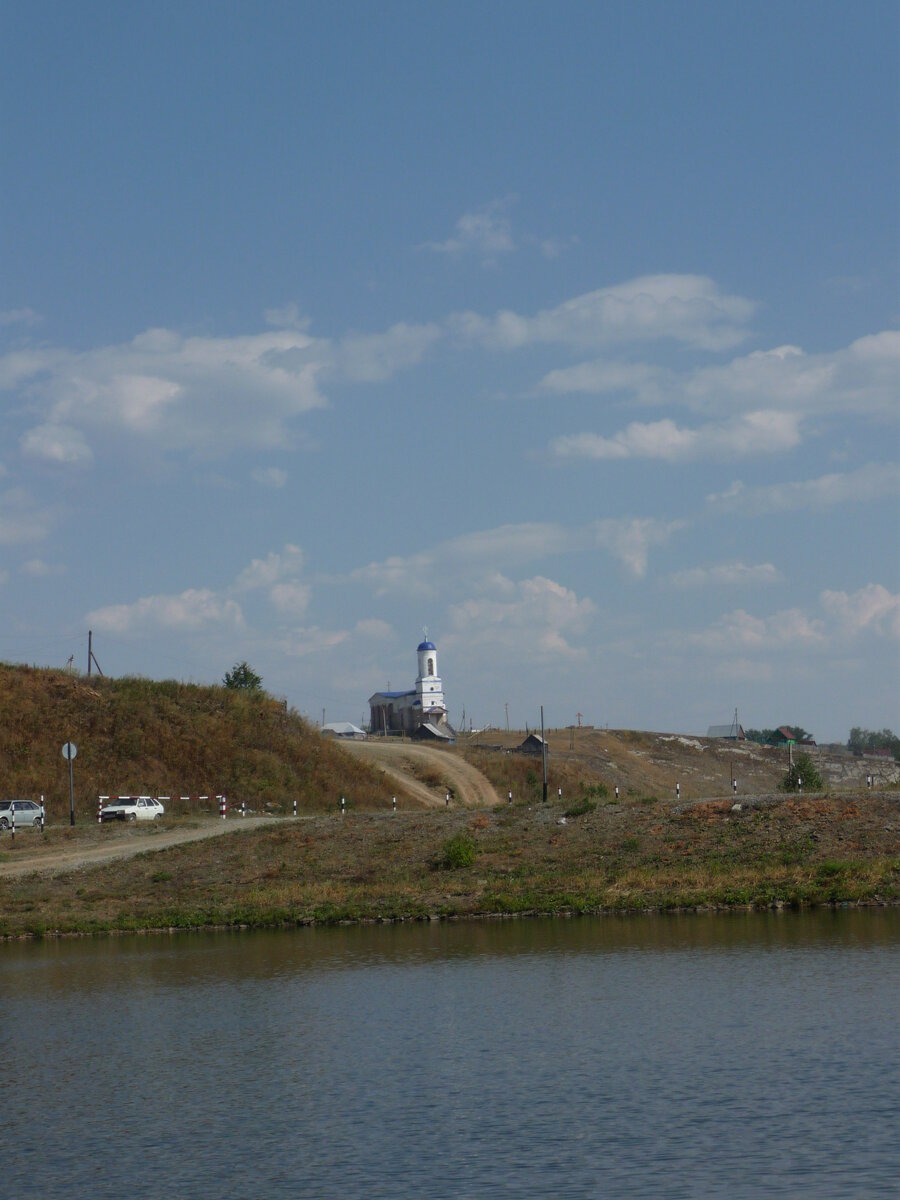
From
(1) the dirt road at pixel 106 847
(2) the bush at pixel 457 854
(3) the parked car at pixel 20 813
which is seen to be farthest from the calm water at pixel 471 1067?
(3) the parked car at pixel 20 813

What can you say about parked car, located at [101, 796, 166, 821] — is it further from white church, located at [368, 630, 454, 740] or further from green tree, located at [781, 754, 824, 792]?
white church, located at [368, 630, 454, 740]

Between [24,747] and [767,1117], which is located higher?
[24,747]

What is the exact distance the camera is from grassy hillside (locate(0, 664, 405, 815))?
8125cm

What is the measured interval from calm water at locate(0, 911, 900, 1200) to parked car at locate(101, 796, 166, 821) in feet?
102

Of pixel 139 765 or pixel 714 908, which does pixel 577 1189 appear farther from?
pixel 139 765

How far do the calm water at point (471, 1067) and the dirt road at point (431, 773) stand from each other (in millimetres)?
58248

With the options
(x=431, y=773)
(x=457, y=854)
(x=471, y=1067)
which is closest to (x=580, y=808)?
(x=457, y=854)

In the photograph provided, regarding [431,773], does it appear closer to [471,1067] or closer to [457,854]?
[457,854]

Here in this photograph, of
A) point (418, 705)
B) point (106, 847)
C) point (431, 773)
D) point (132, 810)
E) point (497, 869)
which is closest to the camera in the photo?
point (497, 869)

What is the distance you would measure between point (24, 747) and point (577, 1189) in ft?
234

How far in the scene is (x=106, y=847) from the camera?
5744 cm

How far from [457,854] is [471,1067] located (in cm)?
2658

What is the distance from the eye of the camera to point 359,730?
6900 inches

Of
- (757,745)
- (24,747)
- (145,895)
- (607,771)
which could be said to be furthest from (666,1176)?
(757,745)
